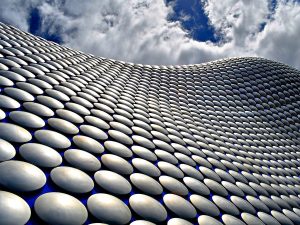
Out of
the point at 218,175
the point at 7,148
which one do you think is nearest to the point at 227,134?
the point at 218,175

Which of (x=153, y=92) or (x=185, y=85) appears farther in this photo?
(x=185, y=85)

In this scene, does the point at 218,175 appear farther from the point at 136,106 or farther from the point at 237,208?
the point at 136,106

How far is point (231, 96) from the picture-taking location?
28.5 m

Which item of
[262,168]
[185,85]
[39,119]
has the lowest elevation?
[39,119]

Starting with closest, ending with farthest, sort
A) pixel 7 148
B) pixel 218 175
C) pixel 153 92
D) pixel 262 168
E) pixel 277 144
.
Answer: pixel 7 148 < pixel 218 175 < pixel 262 168 < pixel 277 144 < pixel 153 92

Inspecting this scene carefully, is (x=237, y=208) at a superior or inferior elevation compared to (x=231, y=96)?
inferior

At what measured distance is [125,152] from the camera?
989 cm

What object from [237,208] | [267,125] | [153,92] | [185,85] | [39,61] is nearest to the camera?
[237,208]

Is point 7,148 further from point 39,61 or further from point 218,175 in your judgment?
point 39,61

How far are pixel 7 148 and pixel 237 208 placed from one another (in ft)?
23.3

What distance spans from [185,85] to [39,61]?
1494cm

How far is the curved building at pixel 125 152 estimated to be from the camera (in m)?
6.16

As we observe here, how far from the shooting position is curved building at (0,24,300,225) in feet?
20.2

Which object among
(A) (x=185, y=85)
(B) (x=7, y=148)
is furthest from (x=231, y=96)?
(B) (x=7, y=148)
